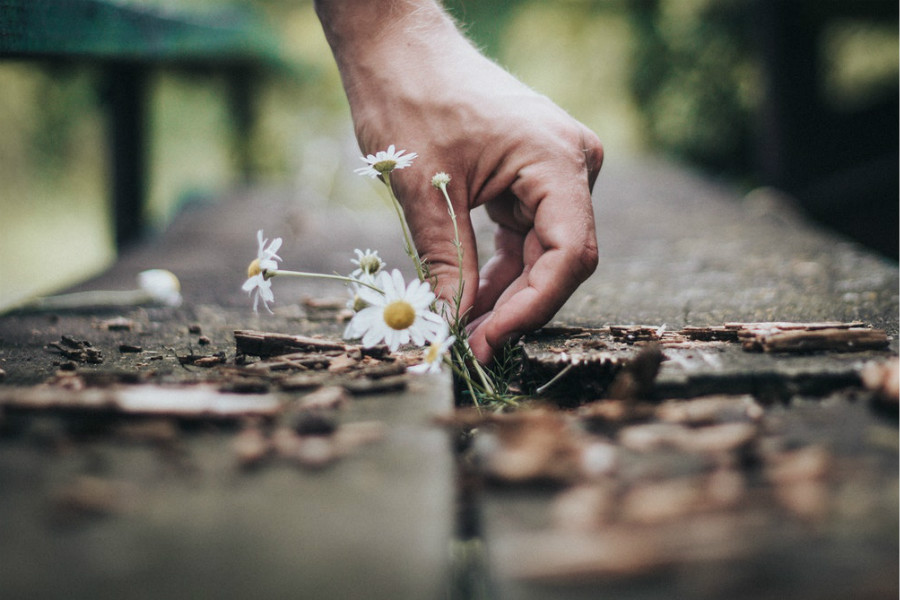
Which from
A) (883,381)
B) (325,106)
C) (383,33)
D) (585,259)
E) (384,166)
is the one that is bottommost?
(883,381)

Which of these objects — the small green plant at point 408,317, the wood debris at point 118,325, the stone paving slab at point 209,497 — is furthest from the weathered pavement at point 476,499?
the wood debris at point 118,325

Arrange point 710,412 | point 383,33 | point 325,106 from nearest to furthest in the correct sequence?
1. point 710,412
2. point 383,33
3. point 325,106

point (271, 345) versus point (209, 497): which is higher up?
point (271, 345)

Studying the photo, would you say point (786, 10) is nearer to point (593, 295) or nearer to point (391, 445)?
point (593, 295)

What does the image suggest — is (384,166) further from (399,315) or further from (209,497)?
(209,497)

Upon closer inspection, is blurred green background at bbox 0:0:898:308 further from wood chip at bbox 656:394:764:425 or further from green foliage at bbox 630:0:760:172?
wood chip at bbox 656:394:764:425

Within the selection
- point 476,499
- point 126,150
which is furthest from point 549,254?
point 126,150
